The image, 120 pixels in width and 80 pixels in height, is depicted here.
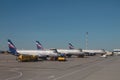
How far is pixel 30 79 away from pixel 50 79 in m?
2.15

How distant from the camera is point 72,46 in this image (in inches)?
6132

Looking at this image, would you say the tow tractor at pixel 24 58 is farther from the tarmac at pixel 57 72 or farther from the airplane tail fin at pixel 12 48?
the tarmac at pixel 57 72

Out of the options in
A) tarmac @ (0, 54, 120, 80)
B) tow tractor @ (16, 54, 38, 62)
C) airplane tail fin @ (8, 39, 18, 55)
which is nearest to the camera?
tarmac @ (0, 54, 120, 80)

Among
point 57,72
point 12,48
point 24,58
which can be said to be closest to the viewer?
point 57,72

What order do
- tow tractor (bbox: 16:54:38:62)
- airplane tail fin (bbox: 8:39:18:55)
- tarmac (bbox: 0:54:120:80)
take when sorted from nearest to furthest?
tarmac (bbox: 0:54:120:80), tow tractor (bbox: 16:54:38:62), airplane tail fin (bbox: 8:39:18:55)

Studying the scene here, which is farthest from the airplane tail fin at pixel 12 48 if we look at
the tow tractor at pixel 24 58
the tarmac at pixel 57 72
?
the tarmac at pixel 57 72

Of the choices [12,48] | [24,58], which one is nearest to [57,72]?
[24,58]

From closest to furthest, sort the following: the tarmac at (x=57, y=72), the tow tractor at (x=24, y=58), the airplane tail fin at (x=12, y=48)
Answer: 1. the tarmac at (x=57, y=72)
2. the tow tractor at (x=24, y=58)
3. the airplane tail fin at (x=12, y=48)

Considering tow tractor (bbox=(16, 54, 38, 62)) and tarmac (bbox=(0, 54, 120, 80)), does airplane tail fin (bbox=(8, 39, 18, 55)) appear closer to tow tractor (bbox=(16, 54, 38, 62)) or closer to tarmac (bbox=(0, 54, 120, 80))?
tow tractor (bbox=(16, 54, 38, 62))

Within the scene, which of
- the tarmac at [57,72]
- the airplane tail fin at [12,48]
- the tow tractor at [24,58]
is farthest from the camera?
the airplane tail fin at [12,48]

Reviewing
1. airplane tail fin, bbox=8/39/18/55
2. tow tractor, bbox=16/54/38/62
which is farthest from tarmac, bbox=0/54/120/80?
airplane tail fin, bbox=8/39/18/55

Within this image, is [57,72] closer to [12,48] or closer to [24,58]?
[24,58]

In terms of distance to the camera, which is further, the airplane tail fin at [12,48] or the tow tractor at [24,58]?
the airplane tail fin at [12,48]

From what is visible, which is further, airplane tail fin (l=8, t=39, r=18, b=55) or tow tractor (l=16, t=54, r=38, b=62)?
airplane tail fin (l=8, t=39, r=18, b=55)
